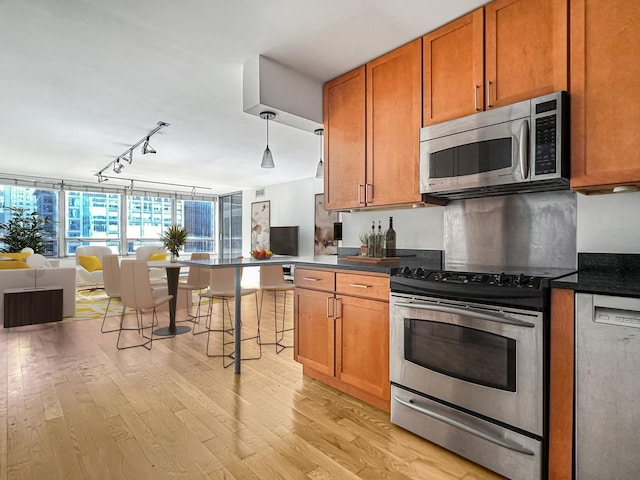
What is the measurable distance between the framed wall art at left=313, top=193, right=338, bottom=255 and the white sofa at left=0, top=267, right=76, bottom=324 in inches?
180

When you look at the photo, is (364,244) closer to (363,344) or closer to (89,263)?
(363,344)

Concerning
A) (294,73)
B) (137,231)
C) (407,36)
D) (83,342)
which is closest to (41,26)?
(294,73)

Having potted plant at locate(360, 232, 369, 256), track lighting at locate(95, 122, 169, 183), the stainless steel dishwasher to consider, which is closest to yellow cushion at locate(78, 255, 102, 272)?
track lighting at locate(95, 122, 169, 183)

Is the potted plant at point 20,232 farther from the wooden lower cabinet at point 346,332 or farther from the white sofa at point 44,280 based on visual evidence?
the wooden lower cabinet at point 346,332

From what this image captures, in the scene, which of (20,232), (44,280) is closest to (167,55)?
(44,280)

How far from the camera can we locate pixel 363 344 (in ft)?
7.76

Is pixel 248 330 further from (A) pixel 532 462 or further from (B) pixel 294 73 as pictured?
(A) pixel 532 462

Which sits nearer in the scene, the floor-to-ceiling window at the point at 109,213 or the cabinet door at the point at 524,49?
the cabinet door at the point at 524,49

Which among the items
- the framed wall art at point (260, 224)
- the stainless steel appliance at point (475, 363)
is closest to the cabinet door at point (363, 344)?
the stainless steel appliance at point (475, 363)

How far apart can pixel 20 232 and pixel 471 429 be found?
8.79 m

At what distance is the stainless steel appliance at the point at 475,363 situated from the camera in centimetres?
159

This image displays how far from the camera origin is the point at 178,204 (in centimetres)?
1047

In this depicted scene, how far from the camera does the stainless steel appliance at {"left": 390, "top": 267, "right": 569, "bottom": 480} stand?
1.59 meters

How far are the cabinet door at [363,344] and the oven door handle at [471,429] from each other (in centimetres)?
23
